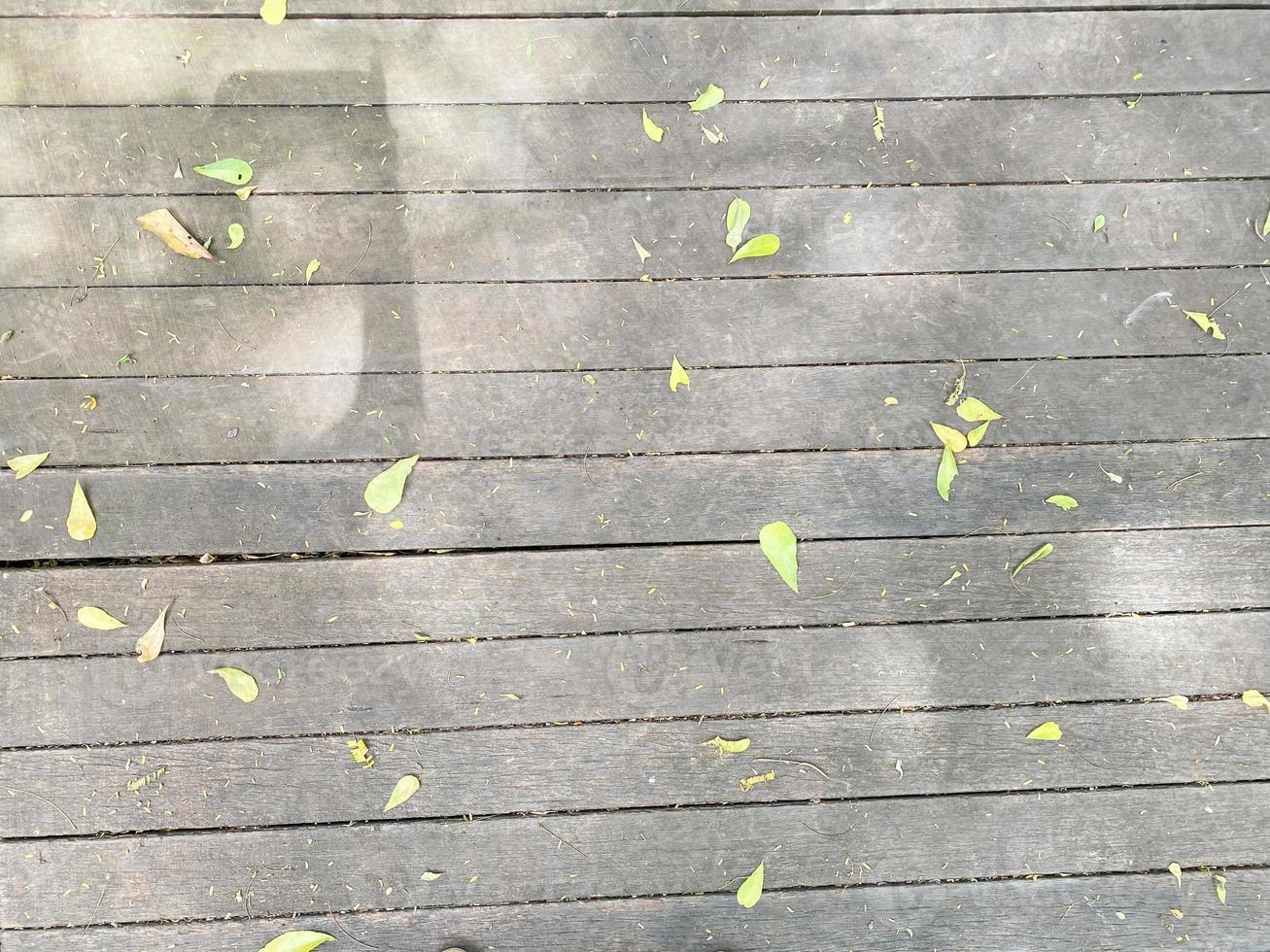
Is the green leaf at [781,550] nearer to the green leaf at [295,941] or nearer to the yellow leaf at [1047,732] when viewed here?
the yellow leaf at [1047,732]

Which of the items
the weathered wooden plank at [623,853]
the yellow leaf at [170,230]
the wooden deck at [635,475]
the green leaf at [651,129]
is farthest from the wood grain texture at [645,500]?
the green leaf at [651,129]

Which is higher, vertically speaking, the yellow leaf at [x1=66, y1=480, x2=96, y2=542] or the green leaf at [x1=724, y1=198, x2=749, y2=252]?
the green leaf at [x1=724, y1=198, x2=749, y2=252]

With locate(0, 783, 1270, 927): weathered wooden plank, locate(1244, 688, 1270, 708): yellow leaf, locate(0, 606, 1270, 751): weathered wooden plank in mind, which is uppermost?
locate(0, 606, 1270, 751): weathered wooden plank

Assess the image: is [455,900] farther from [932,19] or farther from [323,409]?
[932,19]

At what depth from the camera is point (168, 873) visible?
6.13ft

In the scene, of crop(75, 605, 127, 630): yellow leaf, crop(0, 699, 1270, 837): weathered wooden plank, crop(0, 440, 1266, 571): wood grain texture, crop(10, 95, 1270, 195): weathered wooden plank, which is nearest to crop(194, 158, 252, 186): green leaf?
crop(10, 95, 1270, 195): weathered wooden plank

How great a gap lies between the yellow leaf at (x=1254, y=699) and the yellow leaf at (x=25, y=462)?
3025 millimetres

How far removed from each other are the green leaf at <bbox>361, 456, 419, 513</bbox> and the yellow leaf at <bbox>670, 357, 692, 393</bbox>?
68 centimetres

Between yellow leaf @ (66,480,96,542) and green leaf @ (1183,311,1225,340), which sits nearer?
yellow leaf @ (66,480,96,542)

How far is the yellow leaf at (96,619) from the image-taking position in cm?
187

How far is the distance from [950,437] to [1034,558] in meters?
0.37

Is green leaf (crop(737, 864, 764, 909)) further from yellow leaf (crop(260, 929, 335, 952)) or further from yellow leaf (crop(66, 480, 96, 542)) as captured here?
yellow leaf (crop(66, 480, 96, 542))

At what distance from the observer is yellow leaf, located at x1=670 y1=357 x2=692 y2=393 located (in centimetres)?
195

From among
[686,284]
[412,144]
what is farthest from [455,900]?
[412,144]
